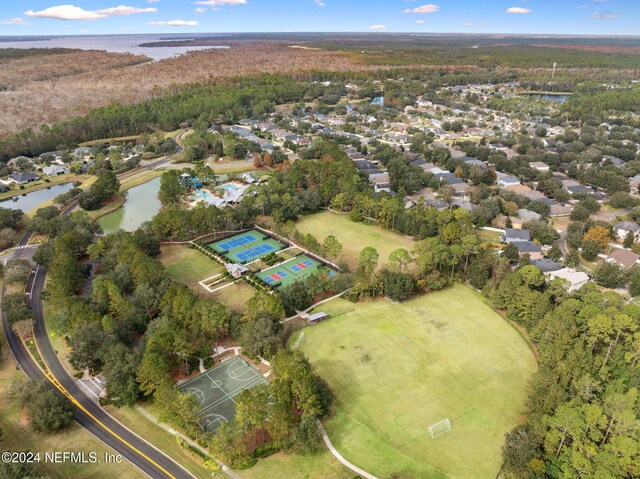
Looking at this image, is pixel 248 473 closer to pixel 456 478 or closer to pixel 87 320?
pixel 456 478

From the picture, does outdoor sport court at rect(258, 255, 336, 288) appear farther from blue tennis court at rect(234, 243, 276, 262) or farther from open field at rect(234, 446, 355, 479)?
open field at rect(234, 446, 355, 479)

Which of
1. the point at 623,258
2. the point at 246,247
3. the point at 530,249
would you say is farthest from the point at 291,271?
the point at 623,258

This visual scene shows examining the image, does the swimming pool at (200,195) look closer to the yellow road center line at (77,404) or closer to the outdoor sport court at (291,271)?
the outdoor sport court at (291,271)

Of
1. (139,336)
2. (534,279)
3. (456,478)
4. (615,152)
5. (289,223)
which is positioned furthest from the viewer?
(615,152)

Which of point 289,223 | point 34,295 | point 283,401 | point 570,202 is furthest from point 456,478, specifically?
point 570,202

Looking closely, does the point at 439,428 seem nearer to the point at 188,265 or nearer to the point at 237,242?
the point at 188,265

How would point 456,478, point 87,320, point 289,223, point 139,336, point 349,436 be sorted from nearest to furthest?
point 456,478
point 349,436
point 87,320
point 139,336
point 289,223
